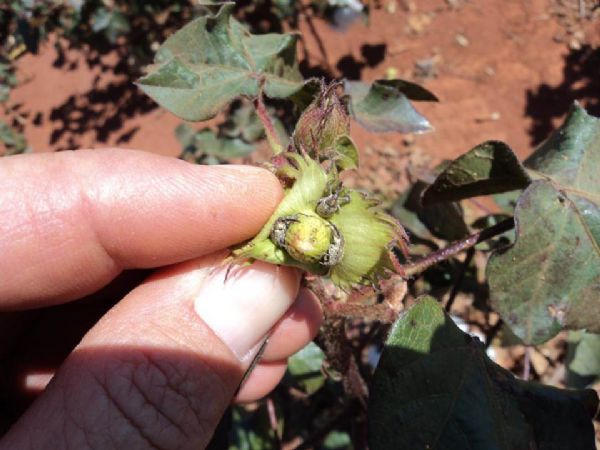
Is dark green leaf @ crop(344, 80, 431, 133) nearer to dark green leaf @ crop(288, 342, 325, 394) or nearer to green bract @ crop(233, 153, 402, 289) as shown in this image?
green bract @ crop(233, 153, 402, 289)

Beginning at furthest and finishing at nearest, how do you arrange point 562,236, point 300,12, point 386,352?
point 300,12 → point 562,236 → point 386,352

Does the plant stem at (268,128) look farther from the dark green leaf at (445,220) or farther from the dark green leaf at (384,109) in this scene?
the dark green leaf at (445,220)

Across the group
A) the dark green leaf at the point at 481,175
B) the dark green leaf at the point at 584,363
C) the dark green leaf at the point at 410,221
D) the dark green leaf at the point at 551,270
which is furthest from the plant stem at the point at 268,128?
the dark green leaf at the point at 584,363

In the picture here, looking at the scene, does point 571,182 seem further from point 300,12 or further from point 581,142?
point 300,12

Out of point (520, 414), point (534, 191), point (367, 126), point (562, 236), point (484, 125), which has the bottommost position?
point (484, 125)

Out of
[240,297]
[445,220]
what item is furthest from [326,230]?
[445,220]

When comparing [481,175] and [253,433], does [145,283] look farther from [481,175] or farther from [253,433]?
[253,433]

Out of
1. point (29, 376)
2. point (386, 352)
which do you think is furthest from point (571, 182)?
point (29, 376)
